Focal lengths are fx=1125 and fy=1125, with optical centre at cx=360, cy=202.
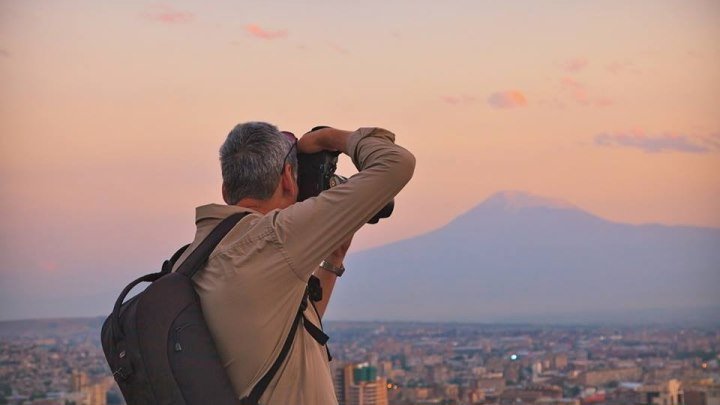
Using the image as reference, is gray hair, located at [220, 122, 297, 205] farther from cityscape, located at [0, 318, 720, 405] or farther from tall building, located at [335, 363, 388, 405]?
cityscape, located at [0, 318, 720, 405]

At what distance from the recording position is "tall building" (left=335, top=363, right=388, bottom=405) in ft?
25.9

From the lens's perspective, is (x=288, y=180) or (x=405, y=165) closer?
(x=405, y=165)

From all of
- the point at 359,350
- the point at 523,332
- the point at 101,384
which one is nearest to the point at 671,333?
the point at 523,332

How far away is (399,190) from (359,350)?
10628mm

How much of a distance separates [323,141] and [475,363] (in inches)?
444

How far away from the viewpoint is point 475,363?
12469mm

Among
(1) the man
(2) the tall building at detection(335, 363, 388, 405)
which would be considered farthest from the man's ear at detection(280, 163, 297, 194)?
(2) the tall building at detection(335, 363, 388, 405)

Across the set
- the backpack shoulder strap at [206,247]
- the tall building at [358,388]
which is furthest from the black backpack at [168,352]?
the tall building at [358,388]

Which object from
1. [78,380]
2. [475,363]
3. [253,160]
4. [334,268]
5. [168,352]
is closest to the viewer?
[168,352]

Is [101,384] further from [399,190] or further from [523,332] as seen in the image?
[399,190]

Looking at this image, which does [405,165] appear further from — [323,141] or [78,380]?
[78,380]

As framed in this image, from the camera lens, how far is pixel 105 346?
1328 mm

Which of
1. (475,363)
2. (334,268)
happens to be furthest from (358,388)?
(334,268)

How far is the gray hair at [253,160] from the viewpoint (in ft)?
4.56
